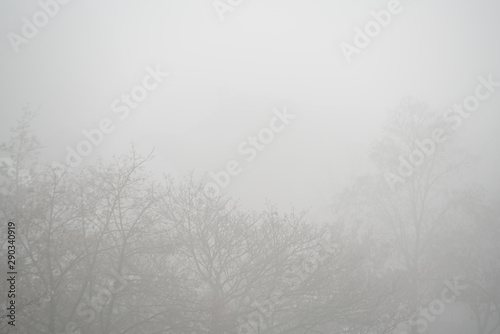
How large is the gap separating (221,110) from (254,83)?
90.6 ft

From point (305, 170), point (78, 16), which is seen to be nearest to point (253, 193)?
point (305, 170)

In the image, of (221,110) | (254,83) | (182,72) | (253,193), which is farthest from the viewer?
(182,72)

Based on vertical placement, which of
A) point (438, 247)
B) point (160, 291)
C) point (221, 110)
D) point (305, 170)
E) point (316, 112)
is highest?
point (221, 110)

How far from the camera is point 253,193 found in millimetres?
51250

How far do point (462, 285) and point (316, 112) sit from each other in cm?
5565

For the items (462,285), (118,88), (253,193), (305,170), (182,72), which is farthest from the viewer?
(182,72)

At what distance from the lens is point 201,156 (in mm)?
57906

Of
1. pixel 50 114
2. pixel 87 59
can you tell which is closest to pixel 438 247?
pixel 50 114

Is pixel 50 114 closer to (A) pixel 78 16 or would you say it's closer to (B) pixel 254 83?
→ (A) pixel 78 16

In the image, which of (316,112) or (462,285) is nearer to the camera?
(462,285)

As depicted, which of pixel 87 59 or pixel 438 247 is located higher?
pixel 87 59

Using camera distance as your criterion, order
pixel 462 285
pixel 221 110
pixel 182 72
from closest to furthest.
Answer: pixel 462 285, pixel 221 110, pixel 182 72

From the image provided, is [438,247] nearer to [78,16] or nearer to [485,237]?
[485,237]

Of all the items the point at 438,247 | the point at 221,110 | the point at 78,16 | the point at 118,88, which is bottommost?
the point at 438,247
